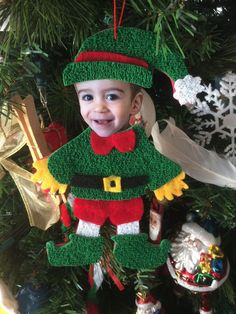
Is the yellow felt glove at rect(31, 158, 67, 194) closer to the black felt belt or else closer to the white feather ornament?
the black felt belt

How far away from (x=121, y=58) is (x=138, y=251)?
234 millimetres

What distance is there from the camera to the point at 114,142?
1.66 ft

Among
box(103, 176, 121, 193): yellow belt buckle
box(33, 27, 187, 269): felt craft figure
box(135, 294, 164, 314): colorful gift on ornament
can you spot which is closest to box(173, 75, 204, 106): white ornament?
box(33, 27, 187, 269): felt craft figure

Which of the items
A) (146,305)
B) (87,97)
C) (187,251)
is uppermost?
(87,97)

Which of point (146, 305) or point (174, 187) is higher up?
point (174, 187)

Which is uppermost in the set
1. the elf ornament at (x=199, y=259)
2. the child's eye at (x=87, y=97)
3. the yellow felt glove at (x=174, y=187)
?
the child's eye at (x=87, y=97)

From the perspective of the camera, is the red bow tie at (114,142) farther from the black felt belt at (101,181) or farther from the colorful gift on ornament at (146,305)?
the colorful gift on ornament at (146,305)

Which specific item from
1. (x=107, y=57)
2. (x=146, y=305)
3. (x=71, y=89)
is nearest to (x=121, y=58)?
(x=107, y=57)

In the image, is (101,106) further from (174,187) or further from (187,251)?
(187,251)

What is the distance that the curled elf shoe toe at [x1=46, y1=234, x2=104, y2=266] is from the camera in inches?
21.3

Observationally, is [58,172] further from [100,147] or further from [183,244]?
[183,244]

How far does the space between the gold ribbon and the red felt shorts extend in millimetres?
45

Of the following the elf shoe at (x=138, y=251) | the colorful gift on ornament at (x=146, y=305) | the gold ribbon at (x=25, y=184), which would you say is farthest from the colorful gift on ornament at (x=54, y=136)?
the colorful gift on ornament at (x=146, y=305)

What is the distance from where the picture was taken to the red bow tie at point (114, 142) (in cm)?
50
